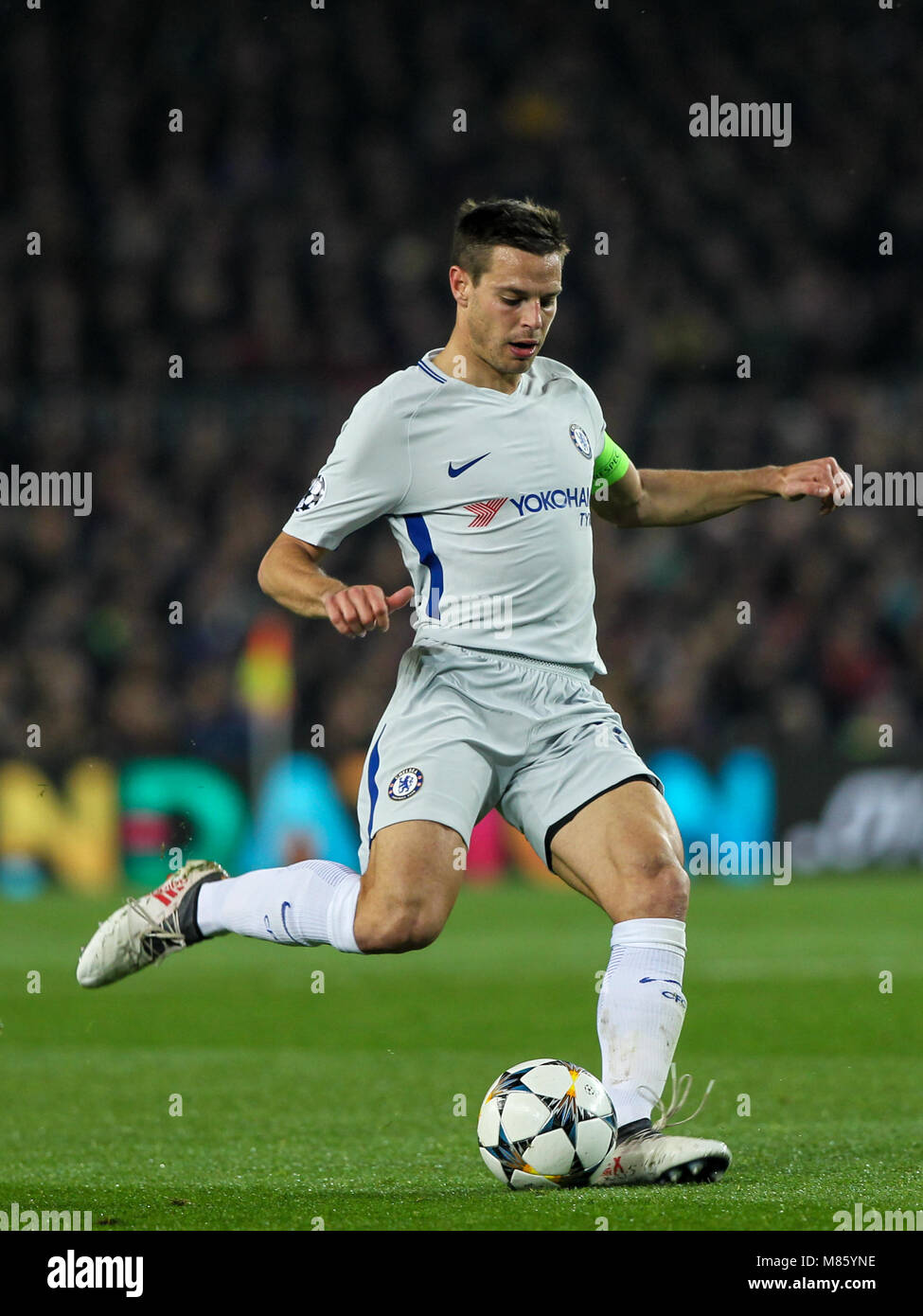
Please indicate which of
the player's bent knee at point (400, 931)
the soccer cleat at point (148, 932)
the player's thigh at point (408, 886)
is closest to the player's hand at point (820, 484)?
the player's thigh at point (408, 886)

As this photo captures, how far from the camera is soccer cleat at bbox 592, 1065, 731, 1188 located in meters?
4.56

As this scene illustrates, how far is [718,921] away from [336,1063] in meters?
5.56

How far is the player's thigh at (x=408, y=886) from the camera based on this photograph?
4.73 metres

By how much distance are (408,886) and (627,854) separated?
538 mm

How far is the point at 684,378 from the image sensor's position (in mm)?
20422

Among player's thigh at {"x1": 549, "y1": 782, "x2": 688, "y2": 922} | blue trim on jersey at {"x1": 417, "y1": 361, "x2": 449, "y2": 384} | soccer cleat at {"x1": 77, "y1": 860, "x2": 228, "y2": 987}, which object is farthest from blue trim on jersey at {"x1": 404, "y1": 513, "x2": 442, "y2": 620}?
soccer cleat at {"x1": 77, "y1": 860, "x2": 228, "y2": 987}

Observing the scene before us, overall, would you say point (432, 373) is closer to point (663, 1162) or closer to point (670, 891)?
point (670, 891)

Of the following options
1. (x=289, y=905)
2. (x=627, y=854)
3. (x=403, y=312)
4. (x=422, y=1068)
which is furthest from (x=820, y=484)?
(x=403, y=312)

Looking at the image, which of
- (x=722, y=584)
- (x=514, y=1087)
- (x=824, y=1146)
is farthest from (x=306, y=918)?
(x=722, y=584)

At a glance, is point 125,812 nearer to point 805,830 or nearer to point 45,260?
point 805,830

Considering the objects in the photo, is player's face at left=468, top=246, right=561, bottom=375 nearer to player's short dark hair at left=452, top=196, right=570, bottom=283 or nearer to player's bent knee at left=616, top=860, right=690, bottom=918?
player's short dark hair at left=452, top=196, right=570, bottom=283

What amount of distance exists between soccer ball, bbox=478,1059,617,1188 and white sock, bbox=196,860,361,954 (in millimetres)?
573

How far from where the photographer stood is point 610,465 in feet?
18.1
